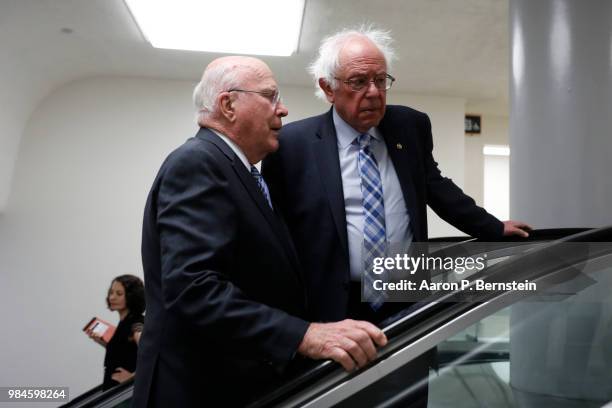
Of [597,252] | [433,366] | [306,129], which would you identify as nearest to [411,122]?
[306,129]

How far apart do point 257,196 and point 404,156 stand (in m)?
0.74

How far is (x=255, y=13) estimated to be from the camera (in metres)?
5.09

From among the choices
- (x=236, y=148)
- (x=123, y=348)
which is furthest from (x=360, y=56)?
(x=123, y=348)

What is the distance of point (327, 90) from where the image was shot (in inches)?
80.0

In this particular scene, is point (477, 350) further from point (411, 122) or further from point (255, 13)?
point (255, 13)

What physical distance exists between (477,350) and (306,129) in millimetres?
932

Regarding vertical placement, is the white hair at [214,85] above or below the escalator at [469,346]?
above

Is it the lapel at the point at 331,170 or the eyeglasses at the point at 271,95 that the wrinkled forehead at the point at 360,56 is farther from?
the eyeglasses at the point at 271,95

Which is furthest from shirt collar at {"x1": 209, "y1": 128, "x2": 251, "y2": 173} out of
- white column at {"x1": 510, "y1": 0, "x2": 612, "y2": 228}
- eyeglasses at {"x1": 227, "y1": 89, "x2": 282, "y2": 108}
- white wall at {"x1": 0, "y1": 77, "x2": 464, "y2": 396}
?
white wall at {"x1": 0, "y1": 77, "x2": 464, "y2": 396}

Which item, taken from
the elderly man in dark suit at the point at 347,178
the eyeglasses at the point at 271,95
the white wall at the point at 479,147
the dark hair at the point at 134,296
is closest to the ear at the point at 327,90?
the elderly man in dark suit at the point at 347,178

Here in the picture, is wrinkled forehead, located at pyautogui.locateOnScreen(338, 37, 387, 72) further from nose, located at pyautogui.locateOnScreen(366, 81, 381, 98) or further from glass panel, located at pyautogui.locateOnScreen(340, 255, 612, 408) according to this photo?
glass panel, located at pyautogui.locateOnScreen(340, 255, 612, 408)

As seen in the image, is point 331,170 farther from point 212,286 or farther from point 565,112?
point 565,112

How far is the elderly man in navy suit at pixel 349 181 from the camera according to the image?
184cm

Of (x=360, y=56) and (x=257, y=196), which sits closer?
(x=257, y=196)
